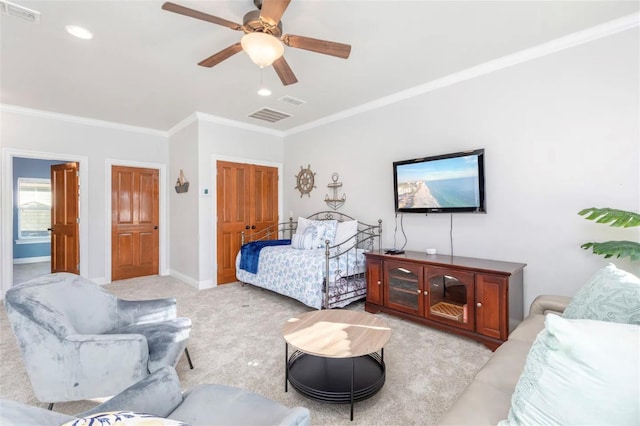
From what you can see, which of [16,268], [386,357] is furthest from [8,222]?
[386,357]

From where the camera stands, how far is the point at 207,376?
88.0 inches

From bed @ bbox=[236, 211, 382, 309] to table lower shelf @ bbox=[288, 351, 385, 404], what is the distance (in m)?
1.17

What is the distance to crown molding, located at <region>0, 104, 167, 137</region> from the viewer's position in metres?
4.29

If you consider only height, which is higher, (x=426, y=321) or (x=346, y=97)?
(x=346, y=97)

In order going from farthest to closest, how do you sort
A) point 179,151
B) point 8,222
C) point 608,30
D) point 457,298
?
1. point 179,151
2. point 8,222
3. point 457,298
4. point 608,30

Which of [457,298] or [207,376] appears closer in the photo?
[207,376]

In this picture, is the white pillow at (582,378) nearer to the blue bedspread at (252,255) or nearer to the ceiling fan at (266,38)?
the ceiling fan at (266,38)

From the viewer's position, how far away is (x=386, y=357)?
2.50 meters

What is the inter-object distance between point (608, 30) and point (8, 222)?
7186 mm

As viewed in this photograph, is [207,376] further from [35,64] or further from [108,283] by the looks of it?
[108,283]

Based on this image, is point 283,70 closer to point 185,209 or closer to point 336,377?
point 336,377

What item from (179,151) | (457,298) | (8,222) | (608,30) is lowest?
(457,298)

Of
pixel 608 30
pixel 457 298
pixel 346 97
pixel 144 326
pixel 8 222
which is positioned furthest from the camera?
pixel 8 222

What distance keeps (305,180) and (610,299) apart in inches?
172
